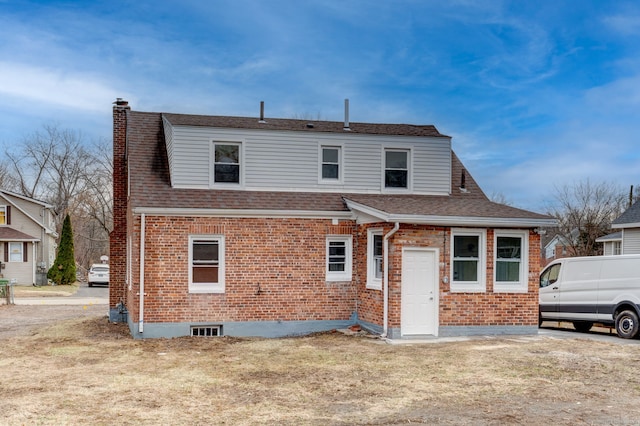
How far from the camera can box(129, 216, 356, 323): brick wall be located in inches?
616

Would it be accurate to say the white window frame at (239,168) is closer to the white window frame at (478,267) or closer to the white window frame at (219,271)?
the white window frame at (219,271)

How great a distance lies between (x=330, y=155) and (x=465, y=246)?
4.82 metres

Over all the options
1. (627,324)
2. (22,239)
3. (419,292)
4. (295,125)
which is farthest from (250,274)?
(22,239)

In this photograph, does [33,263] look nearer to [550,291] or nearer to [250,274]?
[250,274]

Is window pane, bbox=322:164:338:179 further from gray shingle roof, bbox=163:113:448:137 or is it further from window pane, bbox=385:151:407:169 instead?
window pane, bbox=385:151:407:169

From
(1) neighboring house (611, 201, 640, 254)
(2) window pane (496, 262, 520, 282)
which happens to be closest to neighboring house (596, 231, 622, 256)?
(1) neighboring house (611, 201, 640, 254)

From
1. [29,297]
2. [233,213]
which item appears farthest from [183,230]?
[29,297]

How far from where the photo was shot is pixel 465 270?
51.9 ft

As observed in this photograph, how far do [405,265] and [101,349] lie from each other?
24.7 ft

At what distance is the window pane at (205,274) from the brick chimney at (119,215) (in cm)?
433

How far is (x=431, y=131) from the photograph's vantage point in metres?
19.8

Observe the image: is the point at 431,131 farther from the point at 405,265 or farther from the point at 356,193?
the point at 405,265

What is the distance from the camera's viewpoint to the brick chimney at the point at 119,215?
19328 mm

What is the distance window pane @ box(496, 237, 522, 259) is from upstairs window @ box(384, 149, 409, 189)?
3.61m
